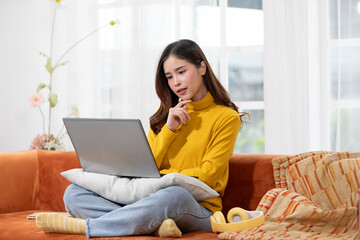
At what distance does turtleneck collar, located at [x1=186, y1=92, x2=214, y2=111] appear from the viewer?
2225mm

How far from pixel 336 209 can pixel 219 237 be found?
44 cm

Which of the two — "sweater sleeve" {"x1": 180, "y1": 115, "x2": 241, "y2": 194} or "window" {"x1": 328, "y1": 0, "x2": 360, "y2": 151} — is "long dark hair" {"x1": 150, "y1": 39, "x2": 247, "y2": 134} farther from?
"window" {"x1": 328, "y1": 0, "x2": 360, "y2": 151}

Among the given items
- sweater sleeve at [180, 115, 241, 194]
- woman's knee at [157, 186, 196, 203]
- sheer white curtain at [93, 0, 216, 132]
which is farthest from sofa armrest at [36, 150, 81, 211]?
sheer white curtain at [93, 0, 216, 132]

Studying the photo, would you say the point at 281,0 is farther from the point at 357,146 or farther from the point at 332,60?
the point at 357,146

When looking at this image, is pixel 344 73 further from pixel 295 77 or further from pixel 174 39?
pixel 174 39

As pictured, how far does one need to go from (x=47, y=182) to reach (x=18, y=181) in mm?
138

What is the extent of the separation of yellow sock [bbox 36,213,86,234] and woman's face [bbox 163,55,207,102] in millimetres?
686

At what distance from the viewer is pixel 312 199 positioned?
195cm

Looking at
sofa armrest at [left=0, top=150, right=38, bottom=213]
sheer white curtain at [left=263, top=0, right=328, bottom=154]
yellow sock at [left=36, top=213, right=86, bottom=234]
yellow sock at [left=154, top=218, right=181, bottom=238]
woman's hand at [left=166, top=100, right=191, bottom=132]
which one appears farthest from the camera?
sheer white curtain at [left=263, top=0, right=328, bottom=154]

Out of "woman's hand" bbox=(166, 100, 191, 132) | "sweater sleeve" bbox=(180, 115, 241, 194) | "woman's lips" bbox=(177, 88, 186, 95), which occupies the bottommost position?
"sweater sleeve" bbox=(180, 115, 241, 194)

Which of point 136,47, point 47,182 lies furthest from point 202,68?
point 136,47

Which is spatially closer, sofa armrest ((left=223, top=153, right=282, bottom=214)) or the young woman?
the young woman

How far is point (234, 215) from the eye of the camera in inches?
75.4

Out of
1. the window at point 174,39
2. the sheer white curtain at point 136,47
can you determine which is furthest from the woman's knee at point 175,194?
the sheer white curtain at point 136,47
